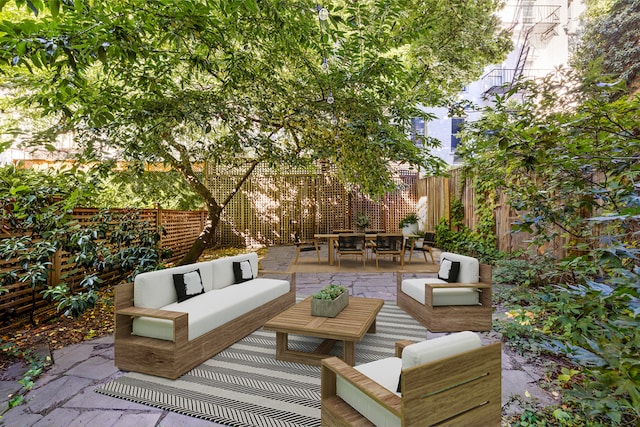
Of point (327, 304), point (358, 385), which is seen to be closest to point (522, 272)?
point (327, 304)

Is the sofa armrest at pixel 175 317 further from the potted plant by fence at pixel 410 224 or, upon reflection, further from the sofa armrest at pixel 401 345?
the potted plant by fence at pixel 410 224

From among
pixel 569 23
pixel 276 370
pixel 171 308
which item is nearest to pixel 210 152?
pixel 171 308

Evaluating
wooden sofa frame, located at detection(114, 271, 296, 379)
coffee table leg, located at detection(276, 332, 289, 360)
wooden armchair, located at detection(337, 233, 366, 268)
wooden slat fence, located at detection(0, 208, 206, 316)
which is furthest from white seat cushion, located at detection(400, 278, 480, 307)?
wooden slat fence, located at detection(0, 208, 206, 316)

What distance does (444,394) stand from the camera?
53.9 inches

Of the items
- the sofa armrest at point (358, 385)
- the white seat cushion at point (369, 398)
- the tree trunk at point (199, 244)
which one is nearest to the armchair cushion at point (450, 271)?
the white seat cushion at point (369, 398)

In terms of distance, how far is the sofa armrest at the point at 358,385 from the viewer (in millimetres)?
1386

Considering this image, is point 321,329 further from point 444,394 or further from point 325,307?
point 444,394

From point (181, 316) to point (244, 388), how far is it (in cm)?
74

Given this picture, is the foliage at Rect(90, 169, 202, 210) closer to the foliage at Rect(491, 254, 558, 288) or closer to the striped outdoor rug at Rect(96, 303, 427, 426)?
the striped outdoor rug at Rect(96, 303, 427, 426)

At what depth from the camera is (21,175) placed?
126 inches

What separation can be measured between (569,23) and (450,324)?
13391 millimetres

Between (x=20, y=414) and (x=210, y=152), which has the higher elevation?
(x=210, y=152)

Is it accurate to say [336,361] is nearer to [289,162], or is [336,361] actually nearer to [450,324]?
[450,324]

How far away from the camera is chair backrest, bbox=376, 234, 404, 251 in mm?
6898
